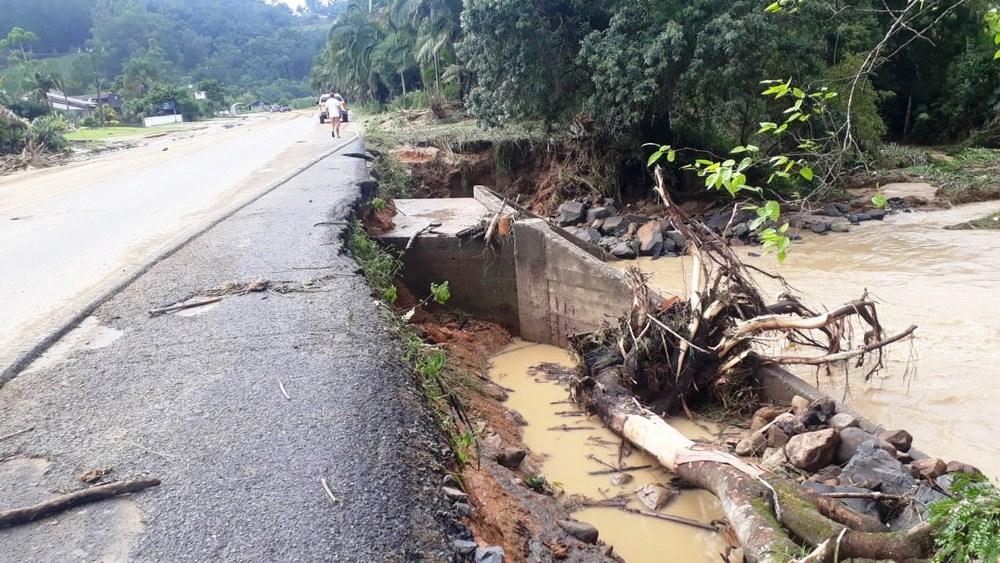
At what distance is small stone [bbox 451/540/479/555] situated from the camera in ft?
9.02

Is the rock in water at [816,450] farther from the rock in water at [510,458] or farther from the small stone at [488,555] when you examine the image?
the small stone at [488,555]

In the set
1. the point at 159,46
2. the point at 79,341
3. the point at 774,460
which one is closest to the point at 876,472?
the point at 774,460

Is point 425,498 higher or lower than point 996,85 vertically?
lower

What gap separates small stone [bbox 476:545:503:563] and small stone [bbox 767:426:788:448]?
395 centimetres

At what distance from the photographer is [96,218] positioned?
9.85 m

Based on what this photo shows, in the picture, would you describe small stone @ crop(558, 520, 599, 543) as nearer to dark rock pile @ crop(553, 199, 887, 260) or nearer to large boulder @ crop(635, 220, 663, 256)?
dark rock pile @ crop(553, 199, 887, 260)

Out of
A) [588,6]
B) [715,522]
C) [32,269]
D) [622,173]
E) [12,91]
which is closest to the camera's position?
[715,522]

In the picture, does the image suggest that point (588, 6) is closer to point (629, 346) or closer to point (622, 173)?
point (622, 173)

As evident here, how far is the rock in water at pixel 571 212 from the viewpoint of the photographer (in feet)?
53.9

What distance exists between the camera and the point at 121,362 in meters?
4.30

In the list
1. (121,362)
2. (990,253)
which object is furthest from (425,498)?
(990,253)

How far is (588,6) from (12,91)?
51212 mm

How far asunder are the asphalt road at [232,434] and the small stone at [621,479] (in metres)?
2.66

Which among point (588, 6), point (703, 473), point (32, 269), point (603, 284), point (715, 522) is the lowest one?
point (715, 522)
